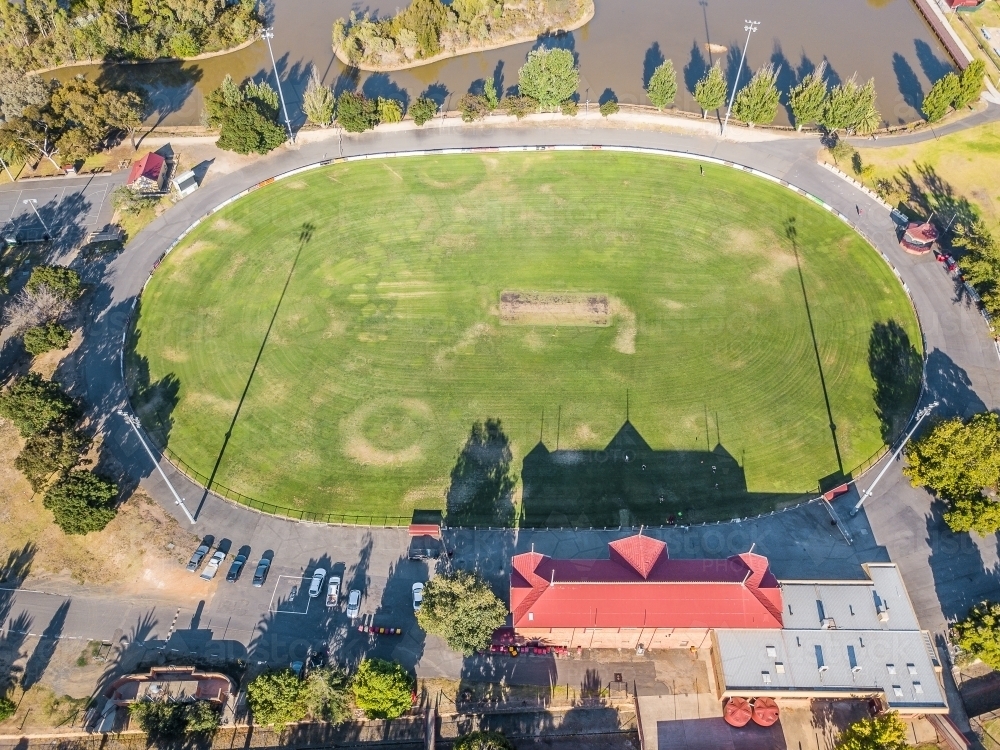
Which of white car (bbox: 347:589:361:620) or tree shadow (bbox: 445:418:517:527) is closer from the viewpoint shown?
white car (bbox: 347:589:361:620)

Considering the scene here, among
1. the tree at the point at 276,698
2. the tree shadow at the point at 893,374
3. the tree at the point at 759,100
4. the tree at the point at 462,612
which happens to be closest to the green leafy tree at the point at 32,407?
the tree at the point at 276,698

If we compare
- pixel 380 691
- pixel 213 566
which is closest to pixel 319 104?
pixel 213 566

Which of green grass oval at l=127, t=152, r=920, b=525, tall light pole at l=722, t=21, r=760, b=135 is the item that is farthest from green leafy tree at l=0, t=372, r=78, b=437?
tall light pole at l=722, t=21, r=760, b=135

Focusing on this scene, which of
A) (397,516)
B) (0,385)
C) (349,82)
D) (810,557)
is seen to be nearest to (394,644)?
(397,516)

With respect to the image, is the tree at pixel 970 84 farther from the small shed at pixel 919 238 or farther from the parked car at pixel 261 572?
the parked car at pixel 261 572

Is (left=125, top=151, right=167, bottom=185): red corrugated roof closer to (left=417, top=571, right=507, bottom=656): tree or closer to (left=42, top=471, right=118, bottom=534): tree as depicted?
(left=42, top=471, right=118, bottom=534): tree
